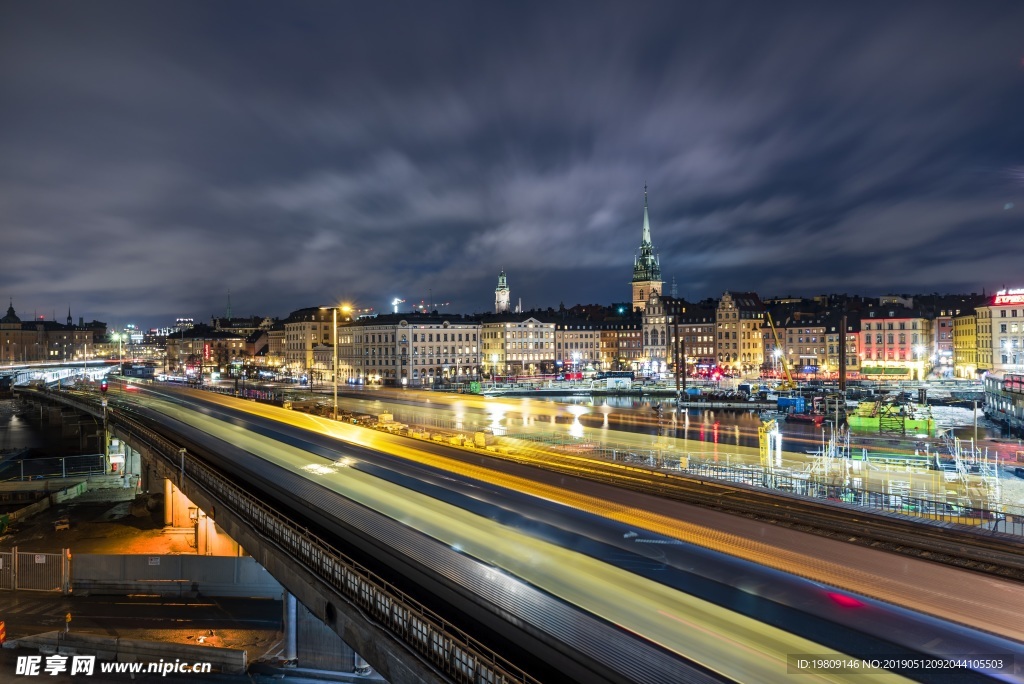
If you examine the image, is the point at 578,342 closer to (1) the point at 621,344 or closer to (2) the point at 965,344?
(1) the point at 621,344

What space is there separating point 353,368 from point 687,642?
364 feet

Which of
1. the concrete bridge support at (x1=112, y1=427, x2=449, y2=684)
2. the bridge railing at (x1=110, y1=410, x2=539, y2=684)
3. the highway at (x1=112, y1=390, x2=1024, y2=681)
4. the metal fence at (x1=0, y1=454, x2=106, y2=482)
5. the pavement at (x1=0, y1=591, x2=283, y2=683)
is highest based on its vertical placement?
the highway at (x1=112, y1=390, x2=1024, y2=681)

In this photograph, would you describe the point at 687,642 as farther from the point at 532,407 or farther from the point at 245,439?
the point at 532,407

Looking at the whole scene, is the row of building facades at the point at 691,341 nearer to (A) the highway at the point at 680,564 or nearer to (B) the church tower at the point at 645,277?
(B) the church tower at the point at 645,277

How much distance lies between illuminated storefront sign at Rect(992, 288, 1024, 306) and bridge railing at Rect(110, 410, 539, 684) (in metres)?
97.0

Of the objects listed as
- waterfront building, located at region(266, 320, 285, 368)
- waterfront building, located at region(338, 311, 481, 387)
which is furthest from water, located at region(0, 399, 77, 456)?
waterfront building, located at region(266, 320, 285, 368)

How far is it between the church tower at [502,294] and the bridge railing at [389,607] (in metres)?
170

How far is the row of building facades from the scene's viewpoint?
98.5 meters

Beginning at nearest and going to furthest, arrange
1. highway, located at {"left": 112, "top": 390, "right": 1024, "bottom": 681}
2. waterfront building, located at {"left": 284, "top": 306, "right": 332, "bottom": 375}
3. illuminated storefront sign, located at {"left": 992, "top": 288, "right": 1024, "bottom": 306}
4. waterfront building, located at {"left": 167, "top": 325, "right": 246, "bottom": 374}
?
1. highway, located at {"left": 112, "top": 390, "right": 1024, "bottom": 681}
2. illuminated storefront sign, located at {"left": 992, "top": 288, "right": 1024, "bottom": 306}
3. waterfront building, located at {"left": 284, "top": 306, "right": 332, "bottom": 375}
4. waterfront building, located at {"left": 167, "top": 325, "right": 246, "bottom": 374}

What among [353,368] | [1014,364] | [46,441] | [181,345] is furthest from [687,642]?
[181,345]

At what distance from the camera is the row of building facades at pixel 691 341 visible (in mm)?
98500

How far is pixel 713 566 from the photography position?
407 inches

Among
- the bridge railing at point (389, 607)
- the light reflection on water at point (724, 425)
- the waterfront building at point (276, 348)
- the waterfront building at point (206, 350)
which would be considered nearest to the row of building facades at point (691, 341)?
the waterfront building at point (276, 348)

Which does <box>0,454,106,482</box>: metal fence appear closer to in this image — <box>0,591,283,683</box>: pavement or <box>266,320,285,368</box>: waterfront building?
<box>0,591,283,683</box>: pavement
